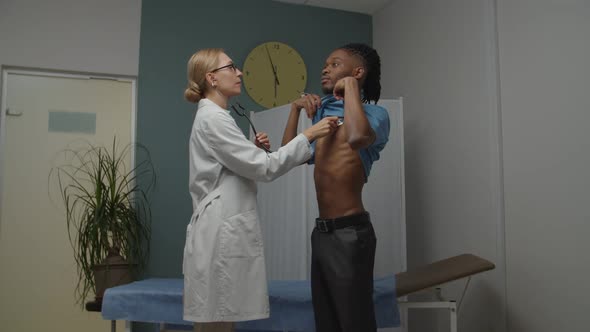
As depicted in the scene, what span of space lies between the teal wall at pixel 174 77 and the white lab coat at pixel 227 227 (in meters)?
1.76

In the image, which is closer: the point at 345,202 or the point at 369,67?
the point at 345,202

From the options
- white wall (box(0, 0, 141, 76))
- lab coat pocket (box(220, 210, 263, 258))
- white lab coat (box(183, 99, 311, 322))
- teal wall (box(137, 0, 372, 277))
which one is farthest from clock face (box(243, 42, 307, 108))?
lab coat pocket (box(220, 210, 263, 258))

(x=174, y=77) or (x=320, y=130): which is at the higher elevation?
(x=174, y=77)

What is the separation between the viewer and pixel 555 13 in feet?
8.29

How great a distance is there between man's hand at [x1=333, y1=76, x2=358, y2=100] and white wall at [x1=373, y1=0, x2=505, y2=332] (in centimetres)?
124

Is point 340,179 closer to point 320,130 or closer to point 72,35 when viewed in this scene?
point 320,130

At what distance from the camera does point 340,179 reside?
6.26 feet

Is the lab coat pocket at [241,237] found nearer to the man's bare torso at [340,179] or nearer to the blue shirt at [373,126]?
the man's bare torso at [340,179]

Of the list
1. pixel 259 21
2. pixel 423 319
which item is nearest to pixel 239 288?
pixel 423 319

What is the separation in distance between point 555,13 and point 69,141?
2957mm

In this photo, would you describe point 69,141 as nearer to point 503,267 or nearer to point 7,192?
point 7,192

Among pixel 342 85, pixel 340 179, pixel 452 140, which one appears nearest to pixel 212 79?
pixel 342 85

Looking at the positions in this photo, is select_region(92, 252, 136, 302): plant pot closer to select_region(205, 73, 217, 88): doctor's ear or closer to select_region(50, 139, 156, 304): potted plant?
select_region(50, 139, 156, 304): potted plant

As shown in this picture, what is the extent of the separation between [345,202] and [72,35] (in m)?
2.57
